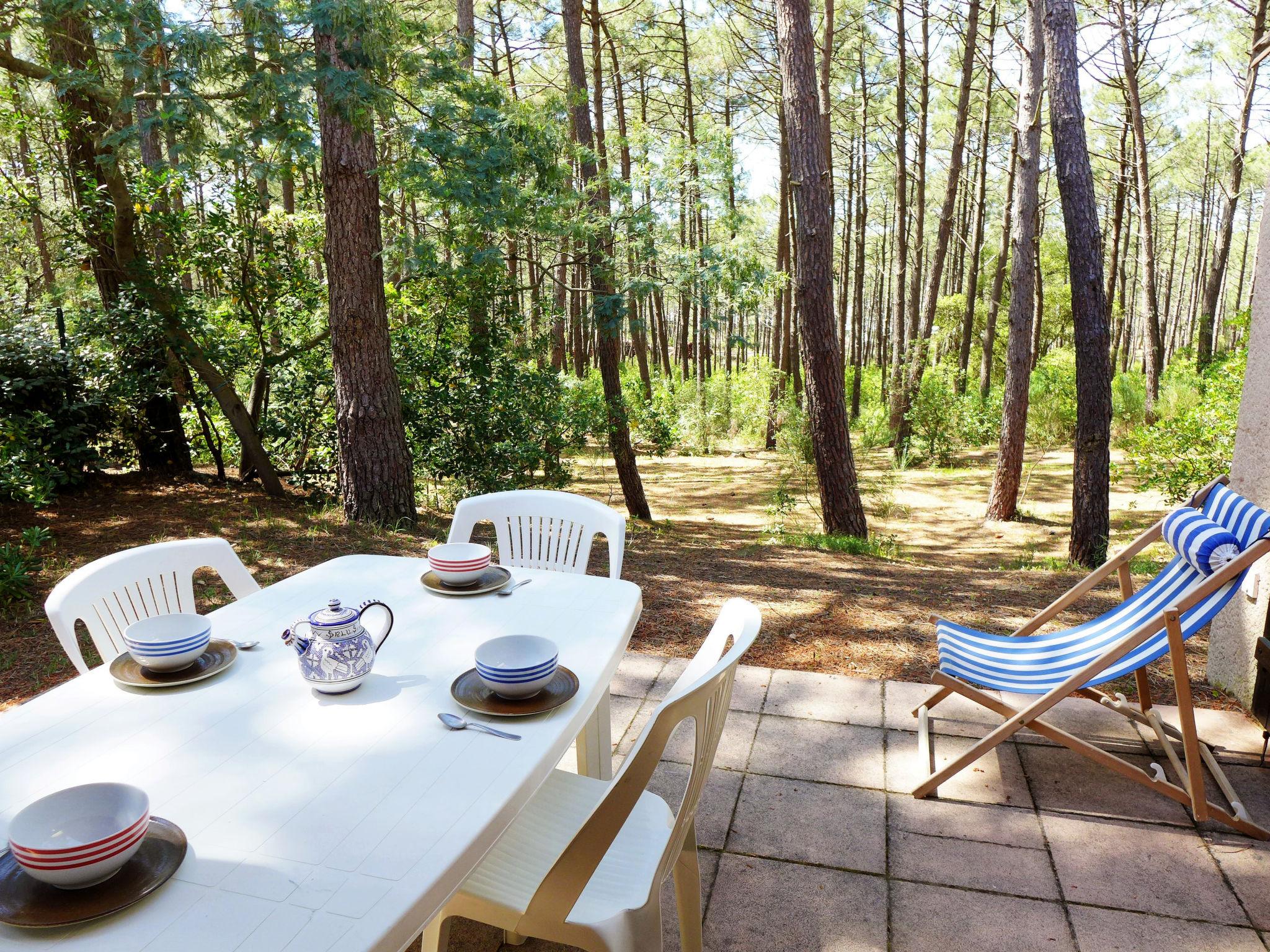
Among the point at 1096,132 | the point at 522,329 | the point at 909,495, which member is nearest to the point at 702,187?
the point at 522,329

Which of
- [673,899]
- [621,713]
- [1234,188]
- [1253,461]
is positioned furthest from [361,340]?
[1234,188]

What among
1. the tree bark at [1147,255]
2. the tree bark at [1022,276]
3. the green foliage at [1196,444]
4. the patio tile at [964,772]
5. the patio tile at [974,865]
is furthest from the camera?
the tree bark at [1147,255]

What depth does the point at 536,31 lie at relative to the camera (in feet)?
44.5

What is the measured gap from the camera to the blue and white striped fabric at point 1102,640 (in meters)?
2.35

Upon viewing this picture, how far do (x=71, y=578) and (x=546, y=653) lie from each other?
1306 millimetres

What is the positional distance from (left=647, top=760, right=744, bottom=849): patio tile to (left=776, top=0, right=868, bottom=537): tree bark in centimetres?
435

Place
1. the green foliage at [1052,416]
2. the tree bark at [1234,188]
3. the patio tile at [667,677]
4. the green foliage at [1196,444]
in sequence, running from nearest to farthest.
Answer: the patio tile at [667,677], the green foliage at [1196,444], the tree bark at [1234,188], the green foliage at [1052,416]

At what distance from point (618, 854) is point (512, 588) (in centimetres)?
81

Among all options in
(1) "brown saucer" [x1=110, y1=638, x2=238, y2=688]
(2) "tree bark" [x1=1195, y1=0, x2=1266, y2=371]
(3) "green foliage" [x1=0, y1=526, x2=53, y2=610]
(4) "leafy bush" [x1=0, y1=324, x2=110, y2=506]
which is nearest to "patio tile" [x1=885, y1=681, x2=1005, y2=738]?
(1) "brown saucer" [x1=110, y1=638, x2=238, y2=688]

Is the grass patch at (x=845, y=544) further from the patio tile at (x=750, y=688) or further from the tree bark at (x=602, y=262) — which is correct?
the patio tile at (x=750, y=688)

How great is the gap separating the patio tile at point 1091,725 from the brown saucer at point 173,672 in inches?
89.9

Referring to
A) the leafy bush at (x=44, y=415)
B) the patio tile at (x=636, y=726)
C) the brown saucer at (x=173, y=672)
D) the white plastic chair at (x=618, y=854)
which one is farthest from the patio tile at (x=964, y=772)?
the leafy bush at (x=44, y=415)

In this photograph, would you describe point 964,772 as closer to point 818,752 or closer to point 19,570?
point 818,752

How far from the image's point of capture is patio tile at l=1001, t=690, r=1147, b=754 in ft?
8.93
